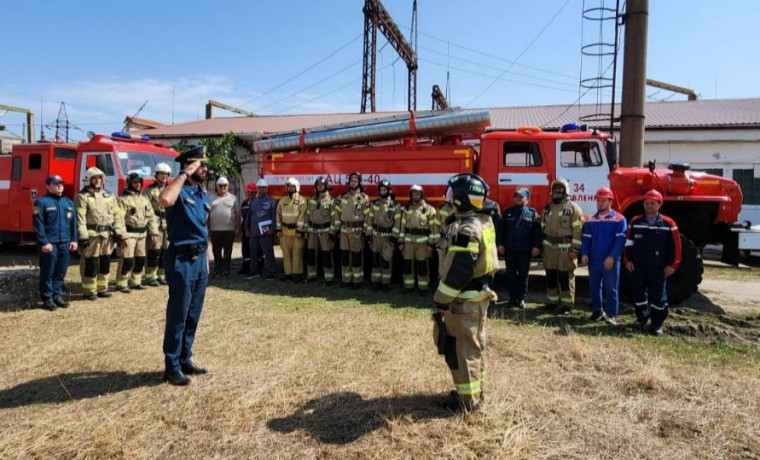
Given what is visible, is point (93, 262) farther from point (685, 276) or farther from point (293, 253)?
point (685, 276)

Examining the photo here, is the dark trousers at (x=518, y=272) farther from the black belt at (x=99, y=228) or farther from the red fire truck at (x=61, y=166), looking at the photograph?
the red fire truck at (x=61, y=166)

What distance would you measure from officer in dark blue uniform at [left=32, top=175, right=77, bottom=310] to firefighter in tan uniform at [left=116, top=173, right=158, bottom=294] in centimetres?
76

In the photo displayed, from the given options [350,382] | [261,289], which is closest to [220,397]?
[350,382]

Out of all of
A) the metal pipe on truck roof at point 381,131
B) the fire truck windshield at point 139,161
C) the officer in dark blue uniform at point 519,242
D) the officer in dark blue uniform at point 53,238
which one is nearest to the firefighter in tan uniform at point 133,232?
the officer in dark blue uniform at point 53,238

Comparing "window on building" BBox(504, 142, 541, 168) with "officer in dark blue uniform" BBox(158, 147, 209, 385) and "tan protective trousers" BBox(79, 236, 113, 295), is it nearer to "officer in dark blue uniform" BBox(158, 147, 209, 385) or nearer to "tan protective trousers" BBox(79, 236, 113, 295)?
"officer in dark blue uniform" BBox(158, 147, 209, 385)

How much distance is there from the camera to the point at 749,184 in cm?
1562

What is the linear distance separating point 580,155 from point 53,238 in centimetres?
778

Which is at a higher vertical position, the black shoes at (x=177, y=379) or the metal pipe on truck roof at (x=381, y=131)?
the metal pipe on truck roof at (x=381, y=131)

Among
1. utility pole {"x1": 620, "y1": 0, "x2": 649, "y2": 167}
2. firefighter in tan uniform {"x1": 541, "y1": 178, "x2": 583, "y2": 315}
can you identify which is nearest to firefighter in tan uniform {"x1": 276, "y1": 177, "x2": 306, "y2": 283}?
firefighter in tan uniform {"x1": 541, "y1": 178, "x2": 583, "y2": 315}

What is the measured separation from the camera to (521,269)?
21.9 ft

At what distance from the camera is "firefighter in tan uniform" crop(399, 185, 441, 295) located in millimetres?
7164

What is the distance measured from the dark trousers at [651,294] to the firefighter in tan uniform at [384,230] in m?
3.34

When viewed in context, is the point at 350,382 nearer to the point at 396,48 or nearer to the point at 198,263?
the point at 198,263

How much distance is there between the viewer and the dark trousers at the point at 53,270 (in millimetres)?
6410
